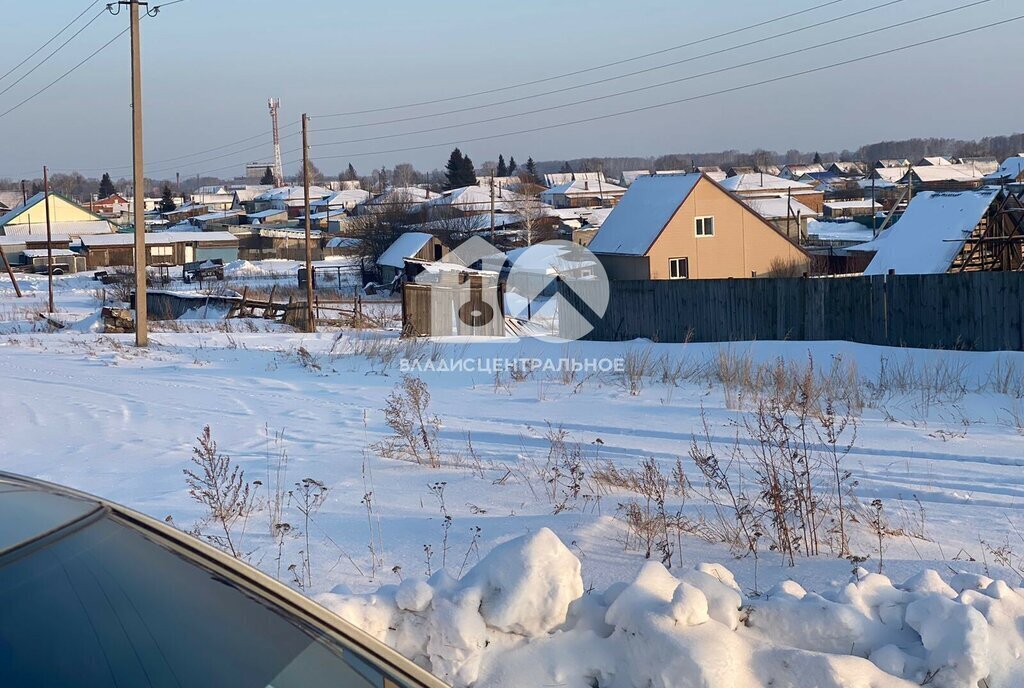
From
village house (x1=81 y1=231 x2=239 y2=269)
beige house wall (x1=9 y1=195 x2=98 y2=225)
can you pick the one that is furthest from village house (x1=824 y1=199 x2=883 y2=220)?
beige house wall (x1=9 y1=195 x2=98 y2=225)

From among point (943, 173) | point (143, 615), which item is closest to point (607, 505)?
point (143, 615)

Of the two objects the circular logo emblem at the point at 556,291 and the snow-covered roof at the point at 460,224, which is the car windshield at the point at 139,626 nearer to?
the circular logo emblem at the point at 556,291

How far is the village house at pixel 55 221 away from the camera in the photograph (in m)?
86.5

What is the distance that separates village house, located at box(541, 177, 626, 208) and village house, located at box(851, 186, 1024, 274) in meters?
72.6

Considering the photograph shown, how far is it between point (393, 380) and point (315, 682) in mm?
11808

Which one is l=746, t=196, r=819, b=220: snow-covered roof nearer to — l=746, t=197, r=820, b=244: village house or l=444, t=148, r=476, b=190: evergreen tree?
l=746, t=197, r=820, b=244: village house

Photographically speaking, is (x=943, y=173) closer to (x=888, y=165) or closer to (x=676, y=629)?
(x=888, y=165)

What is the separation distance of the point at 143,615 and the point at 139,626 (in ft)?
0.14

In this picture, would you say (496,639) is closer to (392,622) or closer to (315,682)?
(392,622)

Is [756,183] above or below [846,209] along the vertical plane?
above

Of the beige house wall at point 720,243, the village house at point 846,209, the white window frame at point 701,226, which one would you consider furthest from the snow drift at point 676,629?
the village house at point 846,209

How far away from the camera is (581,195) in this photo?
114 m

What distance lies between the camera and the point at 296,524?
5.88 meters

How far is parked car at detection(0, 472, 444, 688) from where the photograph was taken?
72.2 inches
